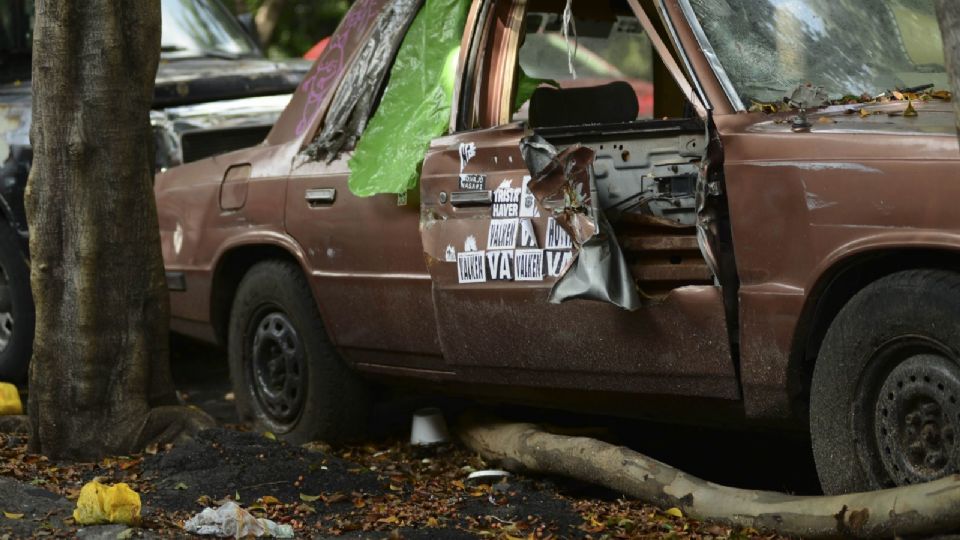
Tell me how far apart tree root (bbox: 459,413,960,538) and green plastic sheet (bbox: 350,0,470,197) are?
1.10 m

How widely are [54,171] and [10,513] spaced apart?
1.53 m

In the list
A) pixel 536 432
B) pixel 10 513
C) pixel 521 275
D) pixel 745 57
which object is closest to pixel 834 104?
pixel 745 57

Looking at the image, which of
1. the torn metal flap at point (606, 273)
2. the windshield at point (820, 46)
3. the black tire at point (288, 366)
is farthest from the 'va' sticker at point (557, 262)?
the black tire at point (288, 366)

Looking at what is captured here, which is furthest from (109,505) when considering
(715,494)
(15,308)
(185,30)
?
(185,30)

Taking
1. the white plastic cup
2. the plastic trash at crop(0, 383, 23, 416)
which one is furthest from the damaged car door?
the plastic trash at crop(0, 383, 23, 416)

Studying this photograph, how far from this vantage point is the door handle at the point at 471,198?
5684 millimetres

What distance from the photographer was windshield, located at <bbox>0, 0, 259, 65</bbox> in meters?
9.66

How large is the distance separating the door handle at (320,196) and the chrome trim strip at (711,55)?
5.99 feet

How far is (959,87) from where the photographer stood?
11.9 feet

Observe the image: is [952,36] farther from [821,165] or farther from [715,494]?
[715,494]

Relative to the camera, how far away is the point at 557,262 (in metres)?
5.38

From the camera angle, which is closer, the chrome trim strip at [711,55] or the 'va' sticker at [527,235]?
the chrome trim strip at [711,55]

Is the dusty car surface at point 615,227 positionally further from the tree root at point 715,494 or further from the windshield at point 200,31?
the windshield at point 200,31

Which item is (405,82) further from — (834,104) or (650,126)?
(834,104)
